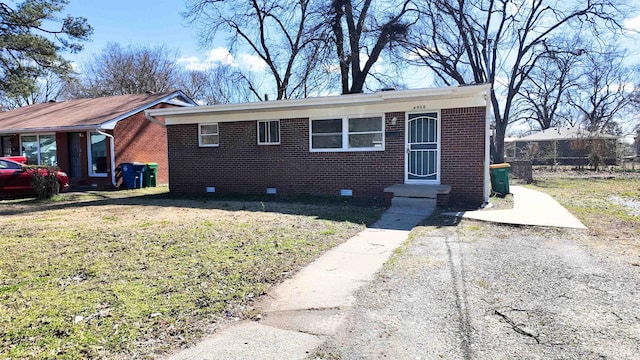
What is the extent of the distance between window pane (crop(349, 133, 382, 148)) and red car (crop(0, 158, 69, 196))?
9.19 m

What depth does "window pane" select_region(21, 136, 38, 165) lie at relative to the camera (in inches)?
659

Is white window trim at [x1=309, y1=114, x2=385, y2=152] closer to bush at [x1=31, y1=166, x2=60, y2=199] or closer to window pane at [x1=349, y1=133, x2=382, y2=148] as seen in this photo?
window pane at [x1=349, y1=133, x2=382, y2=148]

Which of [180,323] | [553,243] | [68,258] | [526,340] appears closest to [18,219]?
[68,258]

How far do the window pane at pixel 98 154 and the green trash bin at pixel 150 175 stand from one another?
64.2 inches

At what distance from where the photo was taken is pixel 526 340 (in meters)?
2.84

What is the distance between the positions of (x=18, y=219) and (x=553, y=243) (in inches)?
393

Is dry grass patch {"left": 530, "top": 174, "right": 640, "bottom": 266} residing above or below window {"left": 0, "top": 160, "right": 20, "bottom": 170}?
below

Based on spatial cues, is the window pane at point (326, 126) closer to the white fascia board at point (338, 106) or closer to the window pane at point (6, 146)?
the white fascia board at point (338, 106)

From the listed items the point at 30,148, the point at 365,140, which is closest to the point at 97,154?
the point at 30,148

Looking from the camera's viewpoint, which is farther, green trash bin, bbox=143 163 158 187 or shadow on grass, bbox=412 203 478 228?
green trash bin, bbox=143 163 158 187

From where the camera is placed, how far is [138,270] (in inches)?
174

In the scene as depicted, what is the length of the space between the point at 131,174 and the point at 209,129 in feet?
15.7

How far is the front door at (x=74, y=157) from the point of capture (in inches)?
635

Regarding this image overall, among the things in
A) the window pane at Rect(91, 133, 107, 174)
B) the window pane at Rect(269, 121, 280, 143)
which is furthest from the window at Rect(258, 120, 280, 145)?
the window pane at Rect(91, 133, 107, 174)
